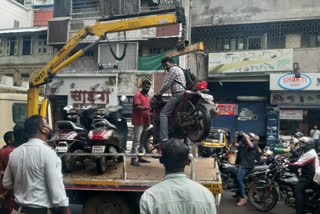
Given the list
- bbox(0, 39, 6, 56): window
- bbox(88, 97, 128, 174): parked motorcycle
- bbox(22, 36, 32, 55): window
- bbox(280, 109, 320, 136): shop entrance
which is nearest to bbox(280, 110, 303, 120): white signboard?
bbox(280, 109, 320, 136): shop entrance

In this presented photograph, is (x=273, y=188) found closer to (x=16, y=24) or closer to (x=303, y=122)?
(x=303, y=122)

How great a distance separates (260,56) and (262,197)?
38.5 feet

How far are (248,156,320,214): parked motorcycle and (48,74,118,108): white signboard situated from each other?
38.3ft

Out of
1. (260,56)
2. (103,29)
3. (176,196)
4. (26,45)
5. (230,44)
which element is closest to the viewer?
(176,196)

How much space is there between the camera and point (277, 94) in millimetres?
18016

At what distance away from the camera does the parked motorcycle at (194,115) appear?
4857mm

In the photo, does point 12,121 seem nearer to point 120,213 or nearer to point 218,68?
point 120,213

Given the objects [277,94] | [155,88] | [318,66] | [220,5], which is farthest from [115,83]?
[318,66]

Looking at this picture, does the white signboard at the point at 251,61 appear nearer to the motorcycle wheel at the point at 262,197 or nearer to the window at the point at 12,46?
the motorcycle wheel at the point at 262,197

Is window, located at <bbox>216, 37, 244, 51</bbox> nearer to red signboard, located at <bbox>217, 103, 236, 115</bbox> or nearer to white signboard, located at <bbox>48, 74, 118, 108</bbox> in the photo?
red signboard, located at <bbox>217, 103, 236, 115</bbox>

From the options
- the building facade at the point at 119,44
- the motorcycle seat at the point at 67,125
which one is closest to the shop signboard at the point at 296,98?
the building facade at the point at 119,44

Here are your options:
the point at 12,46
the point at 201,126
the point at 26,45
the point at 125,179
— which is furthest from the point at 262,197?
the point at 12,46

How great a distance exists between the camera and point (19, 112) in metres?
7.65

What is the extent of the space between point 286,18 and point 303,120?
6130 millimetres
